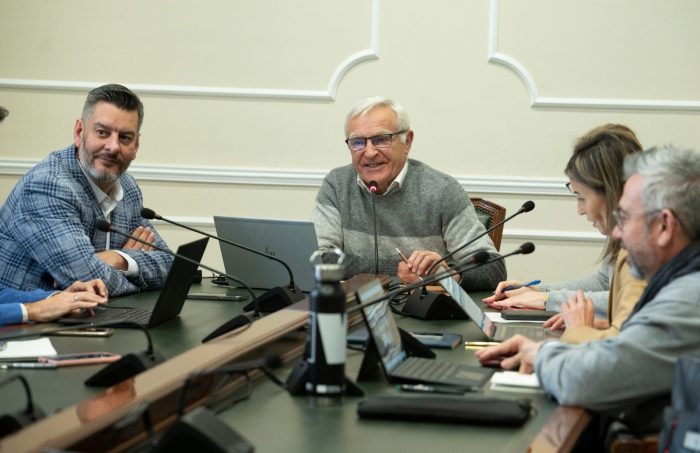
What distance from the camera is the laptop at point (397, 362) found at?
6.64 ft

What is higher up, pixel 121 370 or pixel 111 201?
pixel 111 201

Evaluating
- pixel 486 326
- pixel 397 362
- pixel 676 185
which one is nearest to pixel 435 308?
pixel 486 326

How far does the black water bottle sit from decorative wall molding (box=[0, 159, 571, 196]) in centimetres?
316

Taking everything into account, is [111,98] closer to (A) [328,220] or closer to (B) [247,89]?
(A) [328,220]

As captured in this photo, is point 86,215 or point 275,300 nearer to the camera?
point 275,300

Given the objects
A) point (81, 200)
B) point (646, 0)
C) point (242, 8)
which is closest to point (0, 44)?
point (242, 8)

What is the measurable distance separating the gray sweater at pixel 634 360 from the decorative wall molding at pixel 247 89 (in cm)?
326

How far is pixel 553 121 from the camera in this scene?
16.3 feet

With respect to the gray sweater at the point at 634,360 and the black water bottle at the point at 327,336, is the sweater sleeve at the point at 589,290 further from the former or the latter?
the black water bottle at the point at 327,336

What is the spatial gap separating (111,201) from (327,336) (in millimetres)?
1867

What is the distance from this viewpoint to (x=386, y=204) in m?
3.98

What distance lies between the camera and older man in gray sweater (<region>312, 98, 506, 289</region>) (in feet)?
12.6

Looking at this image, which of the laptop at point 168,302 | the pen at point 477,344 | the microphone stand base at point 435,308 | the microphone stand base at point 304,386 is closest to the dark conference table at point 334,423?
the microphone stand base at point 304,386

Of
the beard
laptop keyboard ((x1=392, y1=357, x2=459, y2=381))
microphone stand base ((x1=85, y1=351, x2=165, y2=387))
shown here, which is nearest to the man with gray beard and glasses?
microphone stand base ((x1=85, y1=351, x2=165, y2=387))
